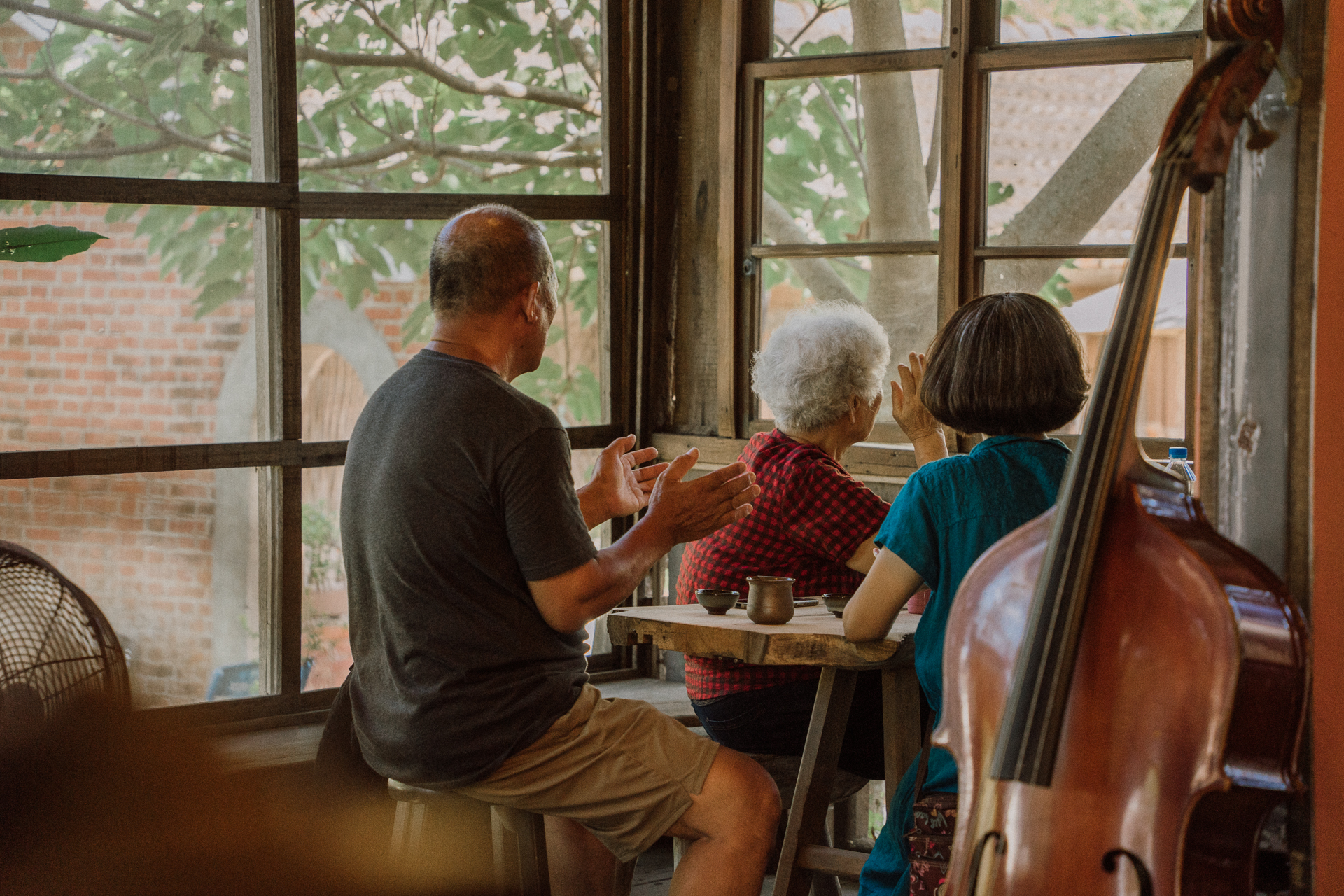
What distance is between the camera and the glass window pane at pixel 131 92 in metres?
2.96

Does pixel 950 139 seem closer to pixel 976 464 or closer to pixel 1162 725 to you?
pixel 976 464

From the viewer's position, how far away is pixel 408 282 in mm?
3492

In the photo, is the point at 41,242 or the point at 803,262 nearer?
the point at 41,242

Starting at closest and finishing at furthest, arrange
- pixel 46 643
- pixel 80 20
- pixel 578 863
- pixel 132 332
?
pixel 46 643 → pixel 578 863 → pixel 80 20 → pixel 132 332

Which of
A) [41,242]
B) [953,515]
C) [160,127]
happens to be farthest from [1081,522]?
[160,127]

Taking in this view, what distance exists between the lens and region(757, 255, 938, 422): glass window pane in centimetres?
347

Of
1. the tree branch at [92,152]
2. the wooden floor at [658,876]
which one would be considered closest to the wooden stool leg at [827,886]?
the wooden floor at [658,876]

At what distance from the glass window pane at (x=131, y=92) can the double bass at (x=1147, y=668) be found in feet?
8.14

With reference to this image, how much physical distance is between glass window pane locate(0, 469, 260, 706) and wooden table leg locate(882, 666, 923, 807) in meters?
1.61

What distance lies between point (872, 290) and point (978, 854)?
93.5 inches

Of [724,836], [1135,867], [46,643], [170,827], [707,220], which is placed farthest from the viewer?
[707,220]

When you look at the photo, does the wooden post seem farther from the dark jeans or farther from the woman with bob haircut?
the woman with bob haircut

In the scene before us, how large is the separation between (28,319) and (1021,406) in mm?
2216

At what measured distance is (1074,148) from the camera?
3283 millimetres
